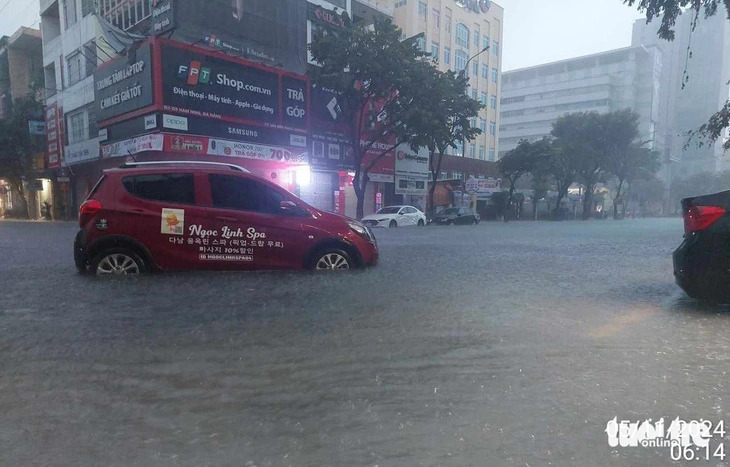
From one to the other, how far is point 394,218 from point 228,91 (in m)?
10.8

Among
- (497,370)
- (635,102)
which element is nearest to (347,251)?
(497,370)

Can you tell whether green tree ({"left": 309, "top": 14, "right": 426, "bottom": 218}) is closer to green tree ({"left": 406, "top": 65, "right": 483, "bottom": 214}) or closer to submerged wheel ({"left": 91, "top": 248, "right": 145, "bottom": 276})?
green tree ({"left": 406, "top": 65, "right": 483, "bottom": 214})

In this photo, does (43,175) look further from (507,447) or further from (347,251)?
(507,447)

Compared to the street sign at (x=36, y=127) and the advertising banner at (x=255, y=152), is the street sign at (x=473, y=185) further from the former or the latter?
the street sign at (x=36, y=127)

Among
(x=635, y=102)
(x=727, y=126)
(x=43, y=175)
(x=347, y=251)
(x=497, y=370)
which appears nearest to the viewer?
(x=497, y=370)

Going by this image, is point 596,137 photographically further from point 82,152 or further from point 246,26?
point 82,152

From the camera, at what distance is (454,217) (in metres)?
30.7

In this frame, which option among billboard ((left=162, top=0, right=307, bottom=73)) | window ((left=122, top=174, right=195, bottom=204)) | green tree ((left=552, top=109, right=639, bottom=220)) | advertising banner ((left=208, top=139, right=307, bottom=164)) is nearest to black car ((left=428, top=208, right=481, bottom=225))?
advertising banner ((left=208, top=139, right=307, bottom=164))

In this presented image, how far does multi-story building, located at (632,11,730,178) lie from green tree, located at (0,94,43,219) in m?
116

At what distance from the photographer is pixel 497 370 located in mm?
2865

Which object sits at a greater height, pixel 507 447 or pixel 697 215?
pixel 697 215

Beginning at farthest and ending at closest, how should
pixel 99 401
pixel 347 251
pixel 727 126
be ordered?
pixel 727 126
pixel 347 251
pixel 99 401

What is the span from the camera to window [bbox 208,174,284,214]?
234 inches

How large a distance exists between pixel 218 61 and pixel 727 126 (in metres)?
20.6
